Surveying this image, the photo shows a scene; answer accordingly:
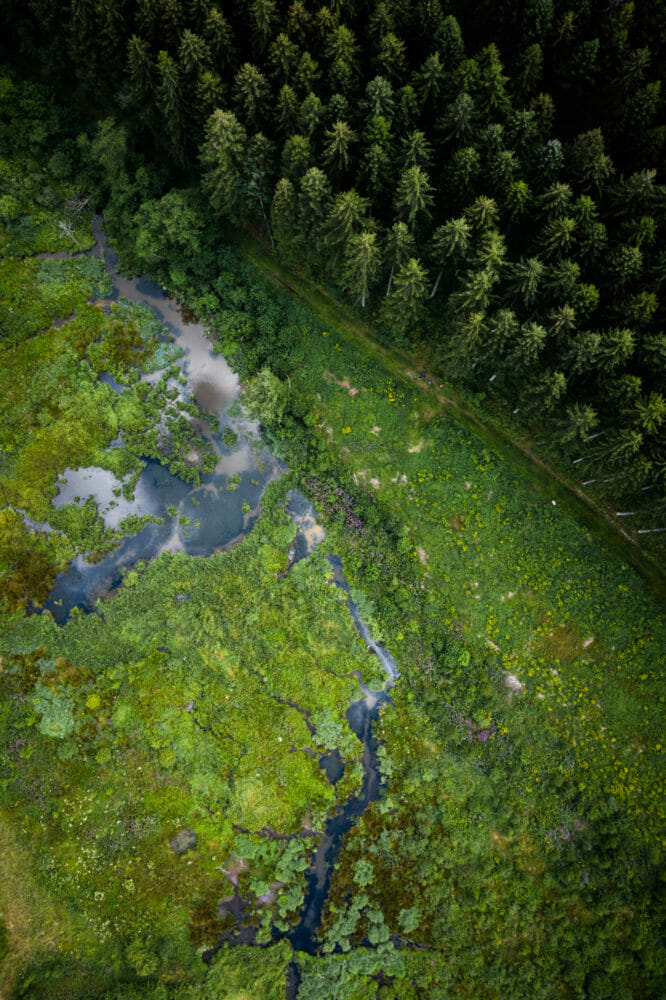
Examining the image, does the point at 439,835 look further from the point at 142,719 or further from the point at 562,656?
the point at 142,719

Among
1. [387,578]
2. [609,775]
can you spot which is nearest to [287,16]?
[387,578]

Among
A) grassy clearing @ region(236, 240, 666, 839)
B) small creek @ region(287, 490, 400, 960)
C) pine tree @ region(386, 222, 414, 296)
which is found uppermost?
pine tree @ region(386, 222, 414, 296)

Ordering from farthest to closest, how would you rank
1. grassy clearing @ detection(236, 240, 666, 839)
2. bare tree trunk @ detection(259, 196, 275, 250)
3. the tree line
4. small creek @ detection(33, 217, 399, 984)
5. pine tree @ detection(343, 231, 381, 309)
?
small creek @ detection(33, 217, 399, 984), grassy clearing @ detection(236, 240, 666, 839), bare tree trunk @ detection(259, 196, 275, 250), pine tree @ detection(343, 231, 381, 309), the tree line

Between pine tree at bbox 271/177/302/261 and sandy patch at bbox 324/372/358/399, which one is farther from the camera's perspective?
sandy patch at bbox 324/372/358/399

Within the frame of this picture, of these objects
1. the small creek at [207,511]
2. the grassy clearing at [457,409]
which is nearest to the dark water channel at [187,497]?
the small creek at [207,511]

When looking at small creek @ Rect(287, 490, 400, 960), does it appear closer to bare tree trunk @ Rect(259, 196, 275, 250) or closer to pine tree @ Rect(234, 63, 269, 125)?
bare tree trunk @ Rect(259, 196, 275, 250)

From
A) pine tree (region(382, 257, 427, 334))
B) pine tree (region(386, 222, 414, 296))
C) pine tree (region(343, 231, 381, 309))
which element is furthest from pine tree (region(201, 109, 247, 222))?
pine tree (region(382, 257, 427, 334))
